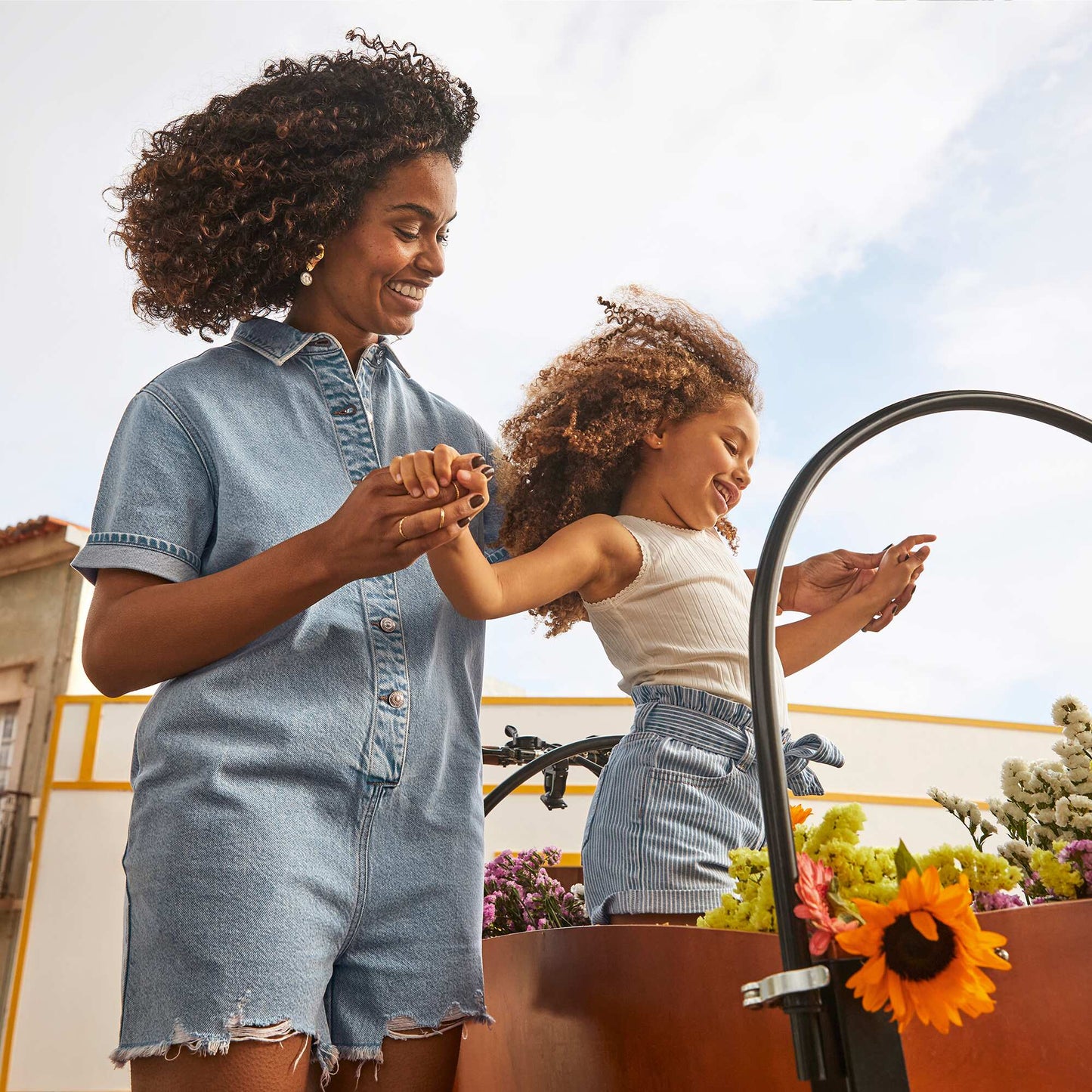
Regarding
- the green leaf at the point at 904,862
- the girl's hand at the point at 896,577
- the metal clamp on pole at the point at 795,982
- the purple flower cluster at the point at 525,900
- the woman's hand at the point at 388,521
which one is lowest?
the metal clamp on pole at the point at 795,982

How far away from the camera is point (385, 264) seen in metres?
1.07

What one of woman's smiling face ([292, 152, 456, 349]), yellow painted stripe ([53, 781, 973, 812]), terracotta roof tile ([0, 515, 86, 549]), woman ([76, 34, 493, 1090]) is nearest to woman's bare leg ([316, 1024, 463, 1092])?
woman ([76, 34, 493, 1090])

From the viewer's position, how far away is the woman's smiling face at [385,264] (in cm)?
108

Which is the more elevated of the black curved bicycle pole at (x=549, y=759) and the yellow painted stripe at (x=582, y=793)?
the yellow painted stripe at (x=582, y=793)

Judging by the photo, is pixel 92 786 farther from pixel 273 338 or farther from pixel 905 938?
pixel 905 938

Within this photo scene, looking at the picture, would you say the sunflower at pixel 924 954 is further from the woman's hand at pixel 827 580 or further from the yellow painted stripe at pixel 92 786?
the yellow painted stripe at pixel 92 786

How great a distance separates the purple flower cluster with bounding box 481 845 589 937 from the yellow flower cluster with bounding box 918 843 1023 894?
0.92 m

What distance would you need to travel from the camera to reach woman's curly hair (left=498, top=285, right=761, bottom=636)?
132 centimetres

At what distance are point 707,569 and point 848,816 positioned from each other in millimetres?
450

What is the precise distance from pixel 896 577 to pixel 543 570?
0.52 metres

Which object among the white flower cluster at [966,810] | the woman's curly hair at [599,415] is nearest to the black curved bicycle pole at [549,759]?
the woman's curly hair at [599,415]

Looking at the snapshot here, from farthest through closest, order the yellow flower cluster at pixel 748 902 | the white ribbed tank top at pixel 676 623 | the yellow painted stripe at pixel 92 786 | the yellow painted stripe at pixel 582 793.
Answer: the yellow painted stripe at pixel 92 786 < the yellow painted stripe at pixel 582 793 < the white ribbed tank top at pixel 676 623 < the yellow flower cluster at pixel 748 902

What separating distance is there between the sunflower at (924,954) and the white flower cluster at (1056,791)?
38 cm

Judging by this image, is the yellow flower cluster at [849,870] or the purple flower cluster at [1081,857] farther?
the purple flower cluster at [1081,857]
